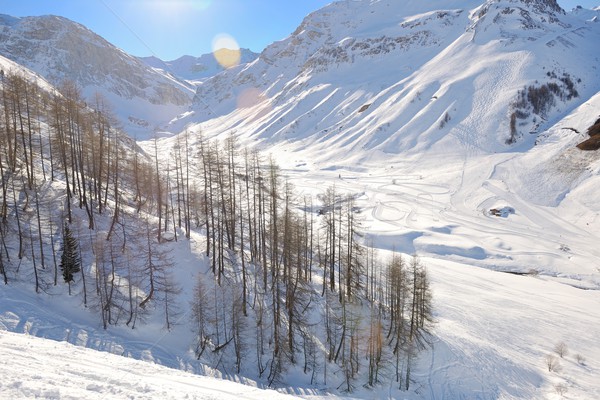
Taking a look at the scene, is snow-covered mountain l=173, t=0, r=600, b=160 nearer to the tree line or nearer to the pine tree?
the tree line

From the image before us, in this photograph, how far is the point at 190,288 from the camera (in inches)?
1244

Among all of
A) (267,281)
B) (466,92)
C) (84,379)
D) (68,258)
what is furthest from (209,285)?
(466,92)

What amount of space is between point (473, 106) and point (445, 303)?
10674 cm

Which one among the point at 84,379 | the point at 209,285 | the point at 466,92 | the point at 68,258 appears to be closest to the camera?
the point at 84,379

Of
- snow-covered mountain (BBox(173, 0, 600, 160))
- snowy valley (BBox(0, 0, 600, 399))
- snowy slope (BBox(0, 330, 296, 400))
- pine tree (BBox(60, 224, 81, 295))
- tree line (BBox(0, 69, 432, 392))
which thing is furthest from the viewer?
snow-covered mountain (BBox(173, 0, 600, 160))

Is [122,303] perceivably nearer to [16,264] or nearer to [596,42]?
[16,264]

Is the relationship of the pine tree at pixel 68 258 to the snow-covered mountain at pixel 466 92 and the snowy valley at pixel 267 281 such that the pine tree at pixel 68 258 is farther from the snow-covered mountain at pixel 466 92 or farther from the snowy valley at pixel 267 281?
the snow-covered mountain at pixel 466 92

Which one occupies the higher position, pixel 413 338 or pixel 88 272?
pixel 88 272

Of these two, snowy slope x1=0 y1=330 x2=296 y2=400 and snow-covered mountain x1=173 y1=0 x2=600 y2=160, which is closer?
snowy slope x1=0 y1=330 x2=296 y2=400

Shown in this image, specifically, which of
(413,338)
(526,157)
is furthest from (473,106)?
(413,338)

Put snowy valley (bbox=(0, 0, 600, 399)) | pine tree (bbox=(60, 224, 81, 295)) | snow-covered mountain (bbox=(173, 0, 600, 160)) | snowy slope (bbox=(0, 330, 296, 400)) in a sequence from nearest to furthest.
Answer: snowy slope (bbox=(0, 330, 296, 400)) < snowy valley (bbox=(0, 0, 600, 399)) < pine tree (bbox=(60, 224, 81, 295)) < snow-covered mountain (bbox=(173, 0, 600, 160))

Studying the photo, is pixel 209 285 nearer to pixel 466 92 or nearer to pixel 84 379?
pixel 84 379

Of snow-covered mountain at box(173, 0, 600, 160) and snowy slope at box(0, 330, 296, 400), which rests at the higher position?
snow-covered mountain at box(173, 0, 600, 160)

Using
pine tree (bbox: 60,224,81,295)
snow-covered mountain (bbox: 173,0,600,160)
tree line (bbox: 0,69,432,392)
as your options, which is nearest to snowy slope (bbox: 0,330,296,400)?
tree line (bbox: 0,69,432,392)
